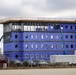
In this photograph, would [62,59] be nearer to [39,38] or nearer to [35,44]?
[35,44]

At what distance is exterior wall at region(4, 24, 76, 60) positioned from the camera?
270ft

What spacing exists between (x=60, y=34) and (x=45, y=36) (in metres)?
4.57

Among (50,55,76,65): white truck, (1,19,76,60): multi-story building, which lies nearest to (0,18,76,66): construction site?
(1,19,76,60): multi-story building

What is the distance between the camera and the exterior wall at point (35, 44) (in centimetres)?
8225

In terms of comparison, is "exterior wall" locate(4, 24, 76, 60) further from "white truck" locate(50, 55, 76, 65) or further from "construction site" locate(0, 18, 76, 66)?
"white truck" locate(50, 55, 76, 65)

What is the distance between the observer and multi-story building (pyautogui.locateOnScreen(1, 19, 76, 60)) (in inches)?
3241

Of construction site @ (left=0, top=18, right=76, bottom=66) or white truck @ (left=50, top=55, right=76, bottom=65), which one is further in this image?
construction site @ (left=0, top=18, right=76, bottom=66)

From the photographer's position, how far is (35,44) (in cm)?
8244

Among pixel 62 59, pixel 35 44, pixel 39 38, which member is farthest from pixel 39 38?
pixel 62 59

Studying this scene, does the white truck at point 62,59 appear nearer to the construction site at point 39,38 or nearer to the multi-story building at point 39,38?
the construction site at point 39,38

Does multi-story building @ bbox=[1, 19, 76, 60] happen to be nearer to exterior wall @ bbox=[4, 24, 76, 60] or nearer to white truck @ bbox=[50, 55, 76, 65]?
exterior wall @ bbox=[4, 24, 76, 60]

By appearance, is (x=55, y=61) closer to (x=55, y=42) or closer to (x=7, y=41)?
(x=55, y=42)

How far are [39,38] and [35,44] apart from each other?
2.05m

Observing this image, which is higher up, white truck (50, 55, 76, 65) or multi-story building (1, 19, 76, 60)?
multi-story building (1, 19, 76, 60)
